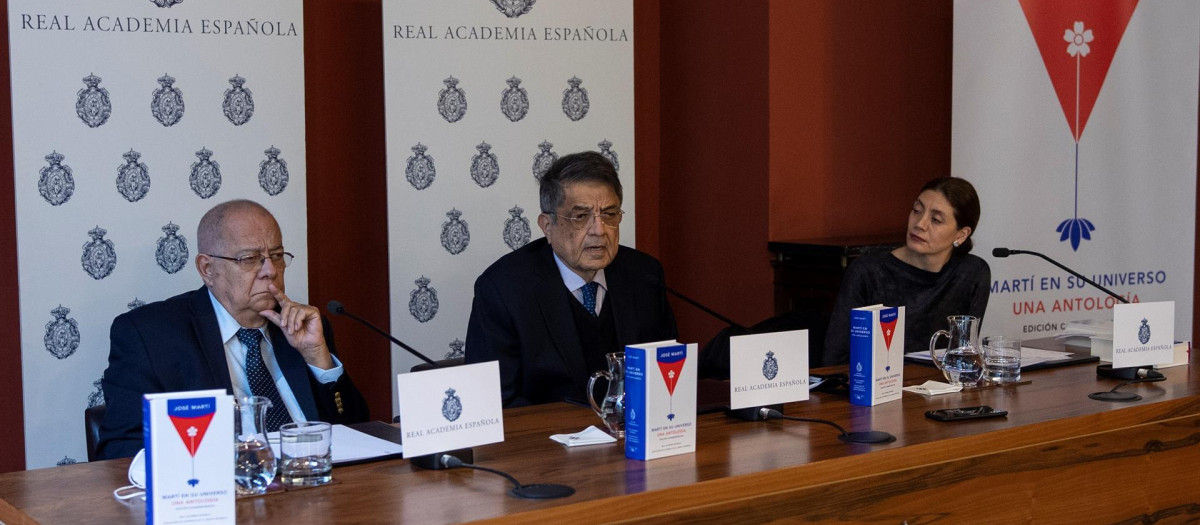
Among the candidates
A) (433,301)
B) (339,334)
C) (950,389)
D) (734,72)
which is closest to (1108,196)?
(734,72)

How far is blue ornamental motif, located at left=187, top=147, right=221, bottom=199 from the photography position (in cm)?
335

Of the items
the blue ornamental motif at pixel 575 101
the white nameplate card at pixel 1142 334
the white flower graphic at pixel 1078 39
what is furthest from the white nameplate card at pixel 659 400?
the white flower graphic at pixel 1078 39

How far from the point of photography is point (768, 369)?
86.2 inches

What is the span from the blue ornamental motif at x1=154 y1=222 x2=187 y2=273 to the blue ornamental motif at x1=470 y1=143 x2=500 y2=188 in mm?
914

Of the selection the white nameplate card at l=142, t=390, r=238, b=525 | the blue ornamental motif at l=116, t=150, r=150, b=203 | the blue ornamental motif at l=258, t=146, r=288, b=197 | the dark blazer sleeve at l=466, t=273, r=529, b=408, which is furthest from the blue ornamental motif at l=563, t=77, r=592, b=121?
the white nameplate card at l=142, t=390, r=238, b=525

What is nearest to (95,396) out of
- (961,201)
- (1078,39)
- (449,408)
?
(449,408)

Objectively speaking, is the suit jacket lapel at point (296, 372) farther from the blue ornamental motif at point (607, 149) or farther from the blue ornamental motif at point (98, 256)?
the blue ornamental motif at point (607, 149)

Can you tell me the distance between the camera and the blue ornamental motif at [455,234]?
12.3 ft

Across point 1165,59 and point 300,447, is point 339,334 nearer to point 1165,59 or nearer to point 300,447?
point 300,447

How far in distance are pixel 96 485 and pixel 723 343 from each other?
1.74 m

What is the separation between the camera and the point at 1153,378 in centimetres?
264

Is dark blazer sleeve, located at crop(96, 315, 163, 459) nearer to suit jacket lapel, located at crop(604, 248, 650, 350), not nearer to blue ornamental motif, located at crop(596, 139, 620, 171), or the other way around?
suit jacket lapel, located at crop(604, 248, 650, 350)

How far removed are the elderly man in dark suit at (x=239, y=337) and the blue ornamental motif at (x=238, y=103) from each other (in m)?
0.86

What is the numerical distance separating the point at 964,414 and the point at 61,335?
2345 mm
